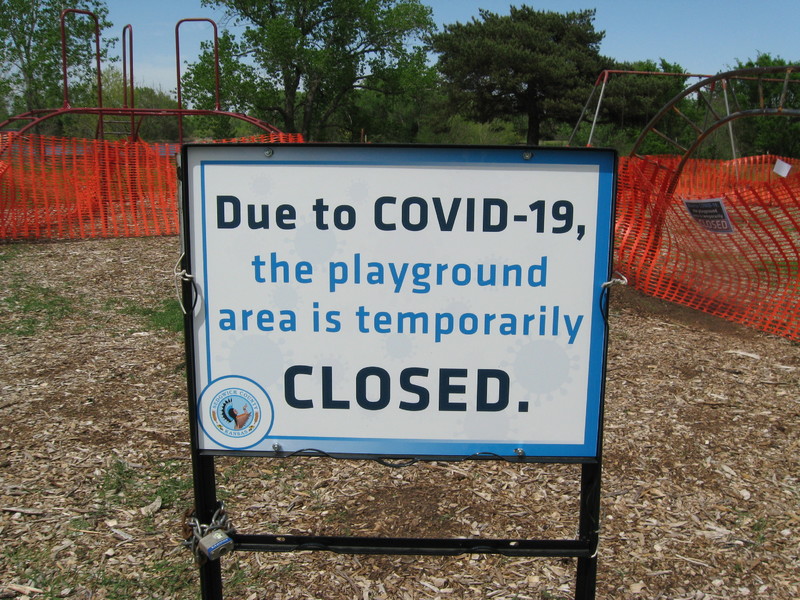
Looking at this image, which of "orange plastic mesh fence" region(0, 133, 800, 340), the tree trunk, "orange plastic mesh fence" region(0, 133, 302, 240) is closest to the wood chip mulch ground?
"orange plastic mesh fence" region(0, 133, 800, 340)

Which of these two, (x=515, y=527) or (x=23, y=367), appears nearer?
(x=515, y=527)

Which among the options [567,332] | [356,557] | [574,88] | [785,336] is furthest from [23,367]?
[574,88]

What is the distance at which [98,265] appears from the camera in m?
8.81

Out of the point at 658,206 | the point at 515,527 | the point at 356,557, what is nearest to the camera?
the point at 356,557

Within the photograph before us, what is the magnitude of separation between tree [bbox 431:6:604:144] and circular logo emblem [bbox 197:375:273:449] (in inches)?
1211

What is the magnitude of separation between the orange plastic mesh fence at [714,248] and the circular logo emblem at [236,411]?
569cm

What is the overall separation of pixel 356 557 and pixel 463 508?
60 centimetres

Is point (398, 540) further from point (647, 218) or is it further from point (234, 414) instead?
point (647, 218)

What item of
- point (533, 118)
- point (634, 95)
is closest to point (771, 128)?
point (634, 95)

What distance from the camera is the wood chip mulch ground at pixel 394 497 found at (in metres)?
2.67

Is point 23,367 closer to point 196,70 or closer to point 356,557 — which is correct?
point 356,557

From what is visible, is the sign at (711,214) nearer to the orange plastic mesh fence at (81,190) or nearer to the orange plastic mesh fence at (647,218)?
the orange plastic mesh fence at (647,218)

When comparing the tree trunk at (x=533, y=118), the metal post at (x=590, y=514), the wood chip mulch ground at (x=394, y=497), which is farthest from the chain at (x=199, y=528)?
the tree trunk at (x=533, y=118)

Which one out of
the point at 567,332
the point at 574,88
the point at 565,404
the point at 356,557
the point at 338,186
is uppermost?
the point at 574,88
